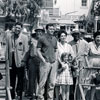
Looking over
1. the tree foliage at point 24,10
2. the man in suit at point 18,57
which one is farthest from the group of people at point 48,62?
the tree foliage at point 24,10

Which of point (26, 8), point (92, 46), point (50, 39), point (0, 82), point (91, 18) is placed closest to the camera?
point (50, 39)

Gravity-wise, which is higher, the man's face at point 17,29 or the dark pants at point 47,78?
the man's face at point 17,29

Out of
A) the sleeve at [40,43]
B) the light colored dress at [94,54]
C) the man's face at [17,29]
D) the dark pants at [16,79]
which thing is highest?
the man's face at [17,29]

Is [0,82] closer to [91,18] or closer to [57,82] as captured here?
[57,82]

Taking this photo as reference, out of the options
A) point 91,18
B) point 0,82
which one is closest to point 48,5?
point 91,18

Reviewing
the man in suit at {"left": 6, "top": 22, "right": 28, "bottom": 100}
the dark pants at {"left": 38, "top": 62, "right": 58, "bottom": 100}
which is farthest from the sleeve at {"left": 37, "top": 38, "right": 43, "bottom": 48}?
the man in suit at {"left": 6, "top": 22, "right": 28, "bottom": 100}

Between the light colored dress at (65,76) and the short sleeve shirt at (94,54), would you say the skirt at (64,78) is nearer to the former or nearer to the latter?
the light colored dress at (65,76)

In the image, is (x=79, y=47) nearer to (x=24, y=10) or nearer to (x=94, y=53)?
(x=94, y=53)

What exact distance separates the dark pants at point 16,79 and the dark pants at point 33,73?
0.98 feet

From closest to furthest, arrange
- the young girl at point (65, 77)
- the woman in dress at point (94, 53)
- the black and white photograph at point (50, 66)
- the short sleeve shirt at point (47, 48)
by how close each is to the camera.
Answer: the short sleeve shirt at point (47, 48), the black and white photograph at point (50, 66), the young girl at point (65, 77), the woman in dress at point (94, 53)

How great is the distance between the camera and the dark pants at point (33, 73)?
10.5 meters

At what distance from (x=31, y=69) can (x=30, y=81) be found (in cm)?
29

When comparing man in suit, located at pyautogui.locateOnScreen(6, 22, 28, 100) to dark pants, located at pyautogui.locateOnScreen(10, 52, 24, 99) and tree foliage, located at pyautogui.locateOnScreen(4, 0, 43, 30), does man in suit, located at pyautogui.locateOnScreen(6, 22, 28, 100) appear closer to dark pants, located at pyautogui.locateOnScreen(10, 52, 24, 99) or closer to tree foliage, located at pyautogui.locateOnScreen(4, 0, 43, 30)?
dark pants, located at pyautogui.locateOnScreen(10, 52, 24, 99)

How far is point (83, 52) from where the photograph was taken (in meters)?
11.0
